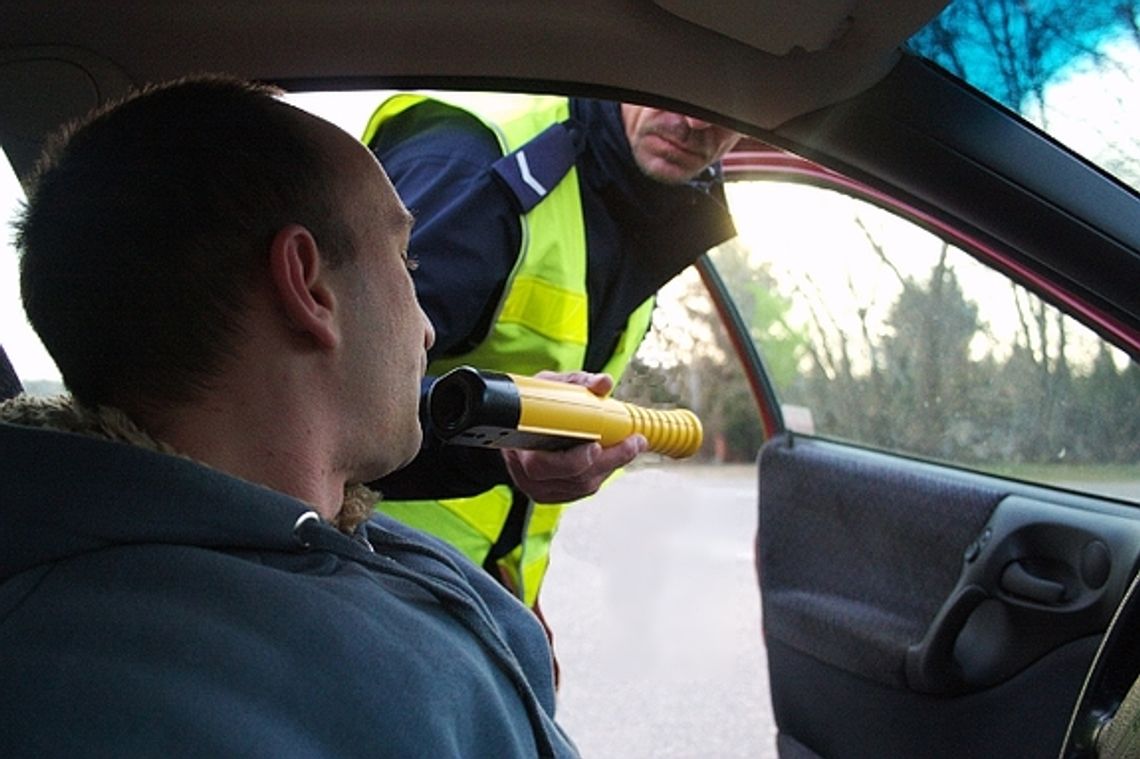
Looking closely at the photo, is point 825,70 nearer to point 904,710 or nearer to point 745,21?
point 745,21

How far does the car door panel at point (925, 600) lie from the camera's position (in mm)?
→ 1966

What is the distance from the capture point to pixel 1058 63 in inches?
54.6

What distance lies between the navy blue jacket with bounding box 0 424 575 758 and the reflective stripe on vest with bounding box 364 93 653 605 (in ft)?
2.43

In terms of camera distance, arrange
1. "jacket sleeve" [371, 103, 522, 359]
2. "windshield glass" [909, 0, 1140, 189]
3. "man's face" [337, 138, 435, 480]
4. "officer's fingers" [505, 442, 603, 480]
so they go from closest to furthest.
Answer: "man's face" [337, 138, 435, 480] → "windshield glass" [909, 0, 1140, 189] → "officer's fingers" [505, 442, 603, 480] → "jacket sleeve" [371, 103, 522, 359]

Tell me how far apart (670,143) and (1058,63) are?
2.07 ft

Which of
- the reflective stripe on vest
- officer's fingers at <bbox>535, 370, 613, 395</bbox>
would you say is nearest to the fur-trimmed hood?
officer's fingers at <bbox>535, 370, 613, 395</bbox>

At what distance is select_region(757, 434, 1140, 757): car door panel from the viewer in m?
1.97

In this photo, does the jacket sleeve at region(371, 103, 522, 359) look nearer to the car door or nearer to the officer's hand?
the officer's hand

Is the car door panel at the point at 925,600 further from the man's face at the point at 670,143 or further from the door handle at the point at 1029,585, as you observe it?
the man's face at the point at 670,143

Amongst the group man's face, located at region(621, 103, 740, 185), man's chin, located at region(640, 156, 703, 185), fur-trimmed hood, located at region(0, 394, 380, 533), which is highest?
man's face, located at region(621, 103, 740, 185)

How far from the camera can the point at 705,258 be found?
291 centimetres

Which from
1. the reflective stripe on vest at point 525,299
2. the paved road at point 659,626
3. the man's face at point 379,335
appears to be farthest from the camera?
the paved road at point 659,626

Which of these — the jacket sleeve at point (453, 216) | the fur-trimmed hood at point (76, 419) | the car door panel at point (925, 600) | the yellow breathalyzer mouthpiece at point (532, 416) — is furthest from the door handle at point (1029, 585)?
the fur-trimmed hood at point (76, 419)

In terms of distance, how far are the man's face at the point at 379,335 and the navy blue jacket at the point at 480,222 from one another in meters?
0.46
